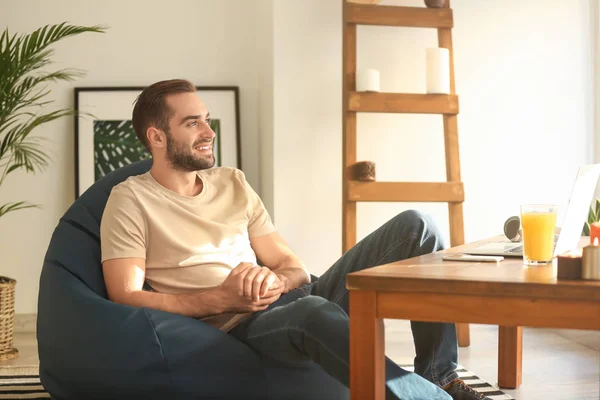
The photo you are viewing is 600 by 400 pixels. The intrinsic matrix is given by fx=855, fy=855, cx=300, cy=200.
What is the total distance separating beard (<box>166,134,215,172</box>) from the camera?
2.41 m

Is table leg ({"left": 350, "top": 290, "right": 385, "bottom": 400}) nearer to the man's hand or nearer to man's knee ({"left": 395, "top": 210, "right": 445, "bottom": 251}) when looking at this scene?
the man's hand

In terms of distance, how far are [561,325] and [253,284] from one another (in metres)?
0.86

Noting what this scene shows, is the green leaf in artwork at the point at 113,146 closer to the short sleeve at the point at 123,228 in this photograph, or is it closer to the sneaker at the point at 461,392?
the short sleeve at the point at 123,228

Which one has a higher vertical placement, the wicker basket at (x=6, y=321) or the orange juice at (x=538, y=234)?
the orange juice at (x=538, y=234)

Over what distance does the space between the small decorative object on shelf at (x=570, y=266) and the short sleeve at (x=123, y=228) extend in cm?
112

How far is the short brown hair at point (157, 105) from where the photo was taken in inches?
96.5

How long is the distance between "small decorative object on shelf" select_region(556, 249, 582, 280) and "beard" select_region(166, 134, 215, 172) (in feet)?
3.78

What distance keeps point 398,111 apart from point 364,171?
324mm

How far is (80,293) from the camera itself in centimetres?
216

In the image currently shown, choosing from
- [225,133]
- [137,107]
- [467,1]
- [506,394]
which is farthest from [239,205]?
[467,1]

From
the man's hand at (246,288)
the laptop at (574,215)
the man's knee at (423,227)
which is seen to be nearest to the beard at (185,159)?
the man's hand at (246,288)

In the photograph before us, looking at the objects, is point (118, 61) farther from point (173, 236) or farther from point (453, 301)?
point (453, 301)

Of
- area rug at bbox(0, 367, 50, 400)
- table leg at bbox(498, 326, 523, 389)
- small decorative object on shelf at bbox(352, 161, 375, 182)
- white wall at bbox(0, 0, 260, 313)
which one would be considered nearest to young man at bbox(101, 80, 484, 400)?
table leg at bbox(498, 326, 523, 389)

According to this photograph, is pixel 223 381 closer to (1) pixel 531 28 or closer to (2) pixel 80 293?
(2) pixel 80 293
